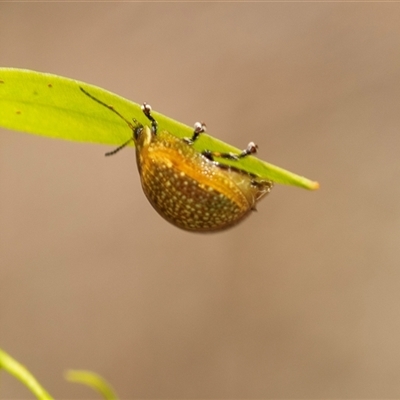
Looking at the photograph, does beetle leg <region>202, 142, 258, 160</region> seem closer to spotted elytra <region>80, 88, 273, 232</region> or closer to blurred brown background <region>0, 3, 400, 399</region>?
spotted elytra <region>80, 88, 273, 232</region>

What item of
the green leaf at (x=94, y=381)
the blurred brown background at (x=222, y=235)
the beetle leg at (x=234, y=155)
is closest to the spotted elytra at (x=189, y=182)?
the beetle leg at (x=234, y=155)

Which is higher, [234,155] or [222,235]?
[222,235]

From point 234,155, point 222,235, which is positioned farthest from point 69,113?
point 222,235

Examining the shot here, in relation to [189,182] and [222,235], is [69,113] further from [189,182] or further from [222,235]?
[222,235]

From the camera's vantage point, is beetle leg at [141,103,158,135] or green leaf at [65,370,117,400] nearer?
beetle leg at [141,103,158,135]

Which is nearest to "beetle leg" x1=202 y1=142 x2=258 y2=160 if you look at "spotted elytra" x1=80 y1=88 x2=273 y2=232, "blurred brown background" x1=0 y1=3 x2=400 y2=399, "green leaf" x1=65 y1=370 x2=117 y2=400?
"spotted elytra" x1=80 y1=88 x2=273 y2=232
